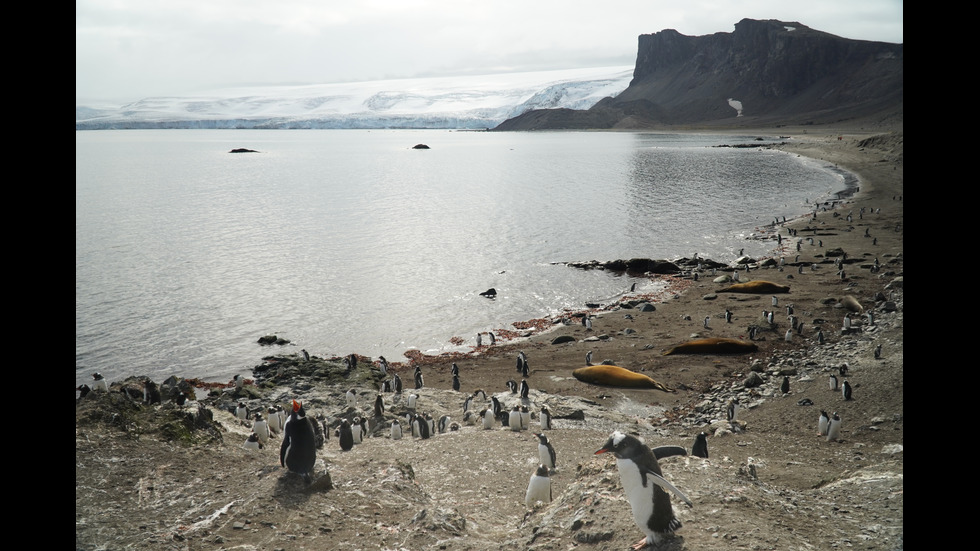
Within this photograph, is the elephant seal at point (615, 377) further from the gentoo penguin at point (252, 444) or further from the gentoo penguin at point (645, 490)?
the gentoo penguin at point (645, 490)

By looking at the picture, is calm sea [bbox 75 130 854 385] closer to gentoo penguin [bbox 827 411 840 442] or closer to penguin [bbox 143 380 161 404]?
penguin [bbox 143 380 161 404]

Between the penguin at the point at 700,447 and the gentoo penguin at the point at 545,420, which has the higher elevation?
the penguin at the point at 700,447

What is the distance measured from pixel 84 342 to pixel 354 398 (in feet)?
42.3

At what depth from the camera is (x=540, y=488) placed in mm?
9562

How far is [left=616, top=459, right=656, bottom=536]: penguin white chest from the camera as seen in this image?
6.36 metres

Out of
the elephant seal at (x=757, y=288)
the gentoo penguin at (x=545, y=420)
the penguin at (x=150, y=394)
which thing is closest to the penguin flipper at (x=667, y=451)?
the gentoo penguin at (x=545, y=420)

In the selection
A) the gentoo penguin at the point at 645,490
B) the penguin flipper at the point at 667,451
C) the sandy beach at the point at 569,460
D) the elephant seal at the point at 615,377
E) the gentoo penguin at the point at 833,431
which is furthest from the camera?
the elephant seal at the point at 615,377

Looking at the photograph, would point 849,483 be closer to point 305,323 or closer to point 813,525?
point 813,525

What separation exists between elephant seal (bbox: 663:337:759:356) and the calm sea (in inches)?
314

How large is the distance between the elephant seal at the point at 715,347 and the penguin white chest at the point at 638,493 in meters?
15.3

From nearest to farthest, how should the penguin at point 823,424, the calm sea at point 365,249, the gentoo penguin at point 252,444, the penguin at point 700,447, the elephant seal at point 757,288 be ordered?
1. the gentoo penguin at point 252,444
2. the penguin at point 700,447
3. the penguin at point 823,424
4. the calm sea at point 365,249
5. the elephant seal at point 757,288

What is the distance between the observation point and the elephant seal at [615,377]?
60.4 ft

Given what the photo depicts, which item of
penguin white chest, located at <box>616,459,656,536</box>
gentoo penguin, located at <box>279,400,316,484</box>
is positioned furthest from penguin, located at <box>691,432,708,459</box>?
gentoo penguin, located at <box>279,400,316,484</box>

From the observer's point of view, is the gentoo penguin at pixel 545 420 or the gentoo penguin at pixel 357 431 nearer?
the gentoo penguin at pixel 357 431
